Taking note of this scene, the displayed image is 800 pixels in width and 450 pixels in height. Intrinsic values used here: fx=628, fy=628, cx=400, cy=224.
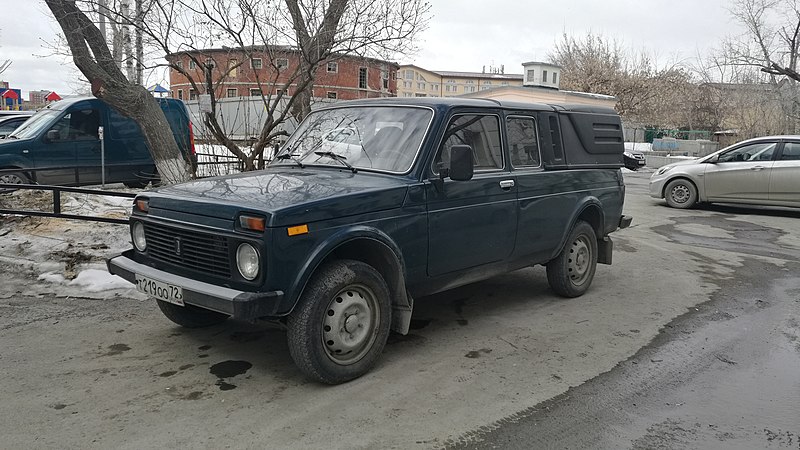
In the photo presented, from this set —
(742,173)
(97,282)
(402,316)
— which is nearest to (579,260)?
(402,316)

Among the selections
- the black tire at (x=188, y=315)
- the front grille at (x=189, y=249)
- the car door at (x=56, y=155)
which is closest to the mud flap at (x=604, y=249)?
the black tire at (x=188, y=315)

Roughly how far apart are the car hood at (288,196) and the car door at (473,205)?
1.47 ft

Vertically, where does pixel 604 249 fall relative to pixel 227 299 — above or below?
below

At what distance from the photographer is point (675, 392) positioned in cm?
427

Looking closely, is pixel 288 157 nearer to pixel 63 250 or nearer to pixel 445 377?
pixel 445 377

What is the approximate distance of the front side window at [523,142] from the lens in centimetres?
577

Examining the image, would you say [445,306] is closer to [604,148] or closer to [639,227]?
[604,148]

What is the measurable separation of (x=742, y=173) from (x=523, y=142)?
9.47 meters

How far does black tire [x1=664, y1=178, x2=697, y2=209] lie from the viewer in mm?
14141

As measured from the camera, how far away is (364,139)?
518 cm

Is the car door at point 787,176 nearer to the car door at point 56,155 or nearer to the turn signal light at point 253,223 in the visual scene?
the turn signal light at point 253,223

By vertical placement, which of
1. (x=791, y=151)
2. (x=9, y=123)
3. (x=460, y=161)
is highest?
(x=9, y=123)

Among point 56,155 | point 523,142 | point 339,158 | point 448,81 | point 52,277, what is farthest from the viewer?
point 448,81

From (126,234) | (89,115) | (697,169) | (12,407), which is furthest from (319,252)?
(697,169)
